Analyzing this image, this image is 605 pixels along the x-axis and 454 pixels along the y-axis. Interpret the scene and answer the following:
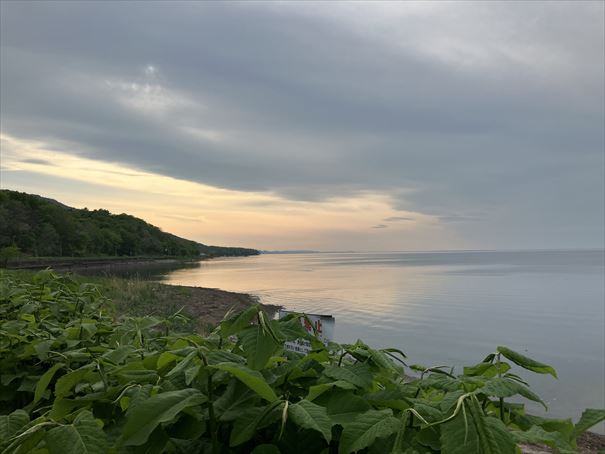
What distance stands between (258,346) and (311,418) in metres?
0.27

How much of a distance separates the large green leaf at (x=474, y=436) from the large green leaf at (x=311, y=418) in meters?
0.23

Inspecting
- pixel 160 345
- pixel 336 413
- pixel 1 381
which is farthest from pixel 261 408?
pixel 1 381

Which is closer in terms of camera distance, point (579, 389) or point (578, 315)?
point (579, 389)

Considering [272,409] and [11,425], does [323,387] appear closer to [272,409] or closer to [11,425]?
[272,409]

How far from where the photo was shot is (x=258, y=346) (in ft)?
3.68

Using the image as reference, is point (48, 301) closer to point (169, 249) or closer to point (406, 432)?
point (406, 432)

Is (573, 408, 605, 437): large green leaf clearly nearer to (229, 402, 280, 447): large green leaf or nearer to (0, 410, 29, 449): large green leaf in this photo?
(229, 402, 280, 447): large green leaf

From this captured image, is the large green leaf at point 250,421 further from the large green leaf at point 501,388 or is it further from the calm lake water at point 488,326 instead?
the calm lake water at point 488,326

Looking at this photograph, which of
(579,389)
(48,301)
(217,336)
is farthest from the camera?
(579,389)

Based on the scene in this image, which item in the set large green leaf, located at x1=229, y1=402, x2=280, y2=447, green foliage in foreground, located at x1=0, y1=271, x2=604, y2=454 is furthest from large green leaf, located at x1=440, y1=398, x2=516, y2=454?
large green leaf, located at x1=229, y1=402, x2=280, y2=447

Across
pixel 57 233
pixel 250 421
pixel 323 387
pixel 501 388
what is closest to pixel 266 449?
pixel 250 421

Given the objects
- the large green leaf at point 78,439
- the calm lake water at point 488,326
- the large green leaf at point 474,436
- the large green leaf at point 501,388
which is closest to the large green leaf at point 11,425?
the large green leaf at point 78,439

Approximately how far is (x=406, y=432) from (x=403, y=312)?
33.9 metres

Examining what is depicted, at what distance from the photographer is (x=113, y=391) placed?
124 centimetres
